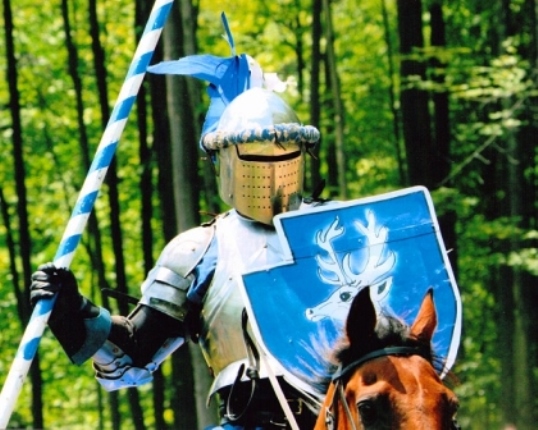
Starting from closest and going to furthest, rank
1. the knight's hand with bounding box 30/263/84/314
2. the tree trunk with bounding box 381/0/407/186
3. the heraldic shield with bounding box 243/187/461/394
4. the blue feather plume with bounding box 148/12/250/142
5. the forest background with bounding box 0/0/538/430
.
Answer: the heraldic shield with bounding box 243/187/461/394 < the knight's hand with bounding box 30/263/84/314 < the blue feather plume with bounding box 148/12/250/142 < the forest background with bounding box 0/0/538/430 < the tree trunk with bounding box 381/0/407/186

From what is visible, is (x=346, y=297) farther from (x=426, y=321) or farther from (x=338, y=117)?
(x=338, y=117)

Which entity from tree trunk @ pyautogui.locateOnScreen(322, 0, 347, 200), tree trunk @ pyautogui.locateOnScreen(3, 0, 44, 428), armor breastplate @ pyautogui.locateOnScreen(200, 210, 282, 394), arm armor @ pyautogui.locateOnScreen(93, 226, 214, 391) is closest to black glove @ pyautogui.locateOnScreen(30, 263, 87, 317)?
arm armor @ pyautogui.locateOnScreen(93, 226, 214, 391)

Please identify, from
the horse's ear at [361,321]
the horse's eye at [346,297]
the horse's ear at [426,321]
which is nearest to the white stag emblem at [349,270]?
the horse's eye at [346,297]

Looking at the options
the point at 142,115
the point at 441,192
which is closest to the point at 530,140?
the point at 441,192

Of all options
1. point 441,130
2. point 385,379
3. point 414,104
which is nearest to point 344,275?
point 385,379

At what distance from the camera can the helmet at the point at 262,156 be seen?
4562 mm

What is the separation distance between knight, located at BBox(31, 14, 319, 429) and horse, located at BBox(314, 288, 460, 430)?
0.96m

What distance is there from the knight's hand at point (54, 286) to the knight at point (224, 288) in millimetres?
10

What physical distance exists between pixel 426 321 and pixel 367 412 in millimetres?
418

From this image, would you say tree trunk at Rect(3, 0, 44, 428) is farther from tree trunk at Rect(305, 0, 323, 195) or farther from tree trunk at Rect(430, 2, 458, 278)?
tree trunk at Rect(430, 2, 458, 278)

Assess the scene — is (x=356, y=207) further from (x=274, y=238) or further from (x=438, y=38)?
(x=438, y=38)

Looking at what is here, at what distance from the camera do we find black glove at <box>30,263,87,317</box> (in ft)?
13.5

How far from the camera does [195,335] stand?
461 centimetres

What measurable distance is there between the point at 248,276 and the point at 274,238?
874 mm
